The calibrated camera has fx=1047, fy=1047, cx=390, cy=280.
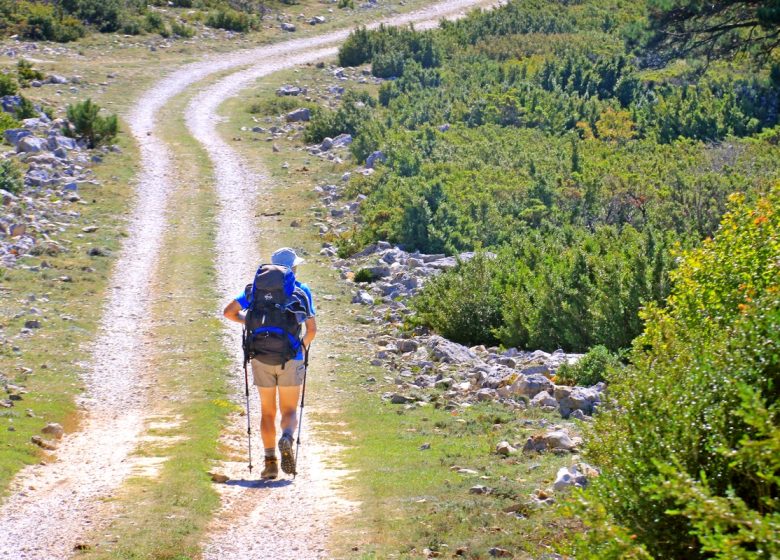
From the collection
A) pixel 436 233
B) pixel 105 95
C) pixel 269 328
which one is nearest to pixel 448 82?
pixel 105 95

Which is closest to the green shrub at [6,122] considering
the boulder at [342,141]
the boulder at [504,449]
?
the boulder at [342,141]

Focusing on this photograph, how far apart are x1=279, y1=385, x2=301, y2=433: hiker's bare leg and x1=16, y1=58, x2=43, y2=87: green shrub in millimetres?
28504

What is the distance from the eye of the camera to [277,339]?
9.12 meters

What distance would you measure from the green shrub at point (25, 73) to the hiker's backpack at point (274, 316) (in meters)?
28.7

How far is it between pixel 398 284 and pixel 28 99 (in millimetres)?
18103

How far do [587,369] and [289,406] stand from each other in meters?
5.02

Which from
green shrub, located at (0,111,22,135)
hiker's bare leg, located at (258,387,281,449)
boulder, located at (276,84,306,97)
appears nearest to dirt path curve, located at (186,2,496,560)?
hiker's bare leg, located at (258,387,281,449)

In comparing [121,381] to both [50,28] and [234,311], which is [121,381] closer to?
[234,311]

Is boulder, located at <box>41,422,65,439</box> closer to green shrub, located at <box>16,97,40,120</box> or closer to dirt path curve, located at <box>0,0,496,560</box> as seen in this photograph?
dirt path curve, located at <box>0,0,496,560</box>

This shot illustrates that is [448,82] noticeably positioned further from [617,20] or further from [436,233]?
[436,233]

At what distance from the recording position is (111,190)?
86.5 feet

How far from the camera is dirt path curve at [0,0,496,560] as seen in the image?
8117 millimetres

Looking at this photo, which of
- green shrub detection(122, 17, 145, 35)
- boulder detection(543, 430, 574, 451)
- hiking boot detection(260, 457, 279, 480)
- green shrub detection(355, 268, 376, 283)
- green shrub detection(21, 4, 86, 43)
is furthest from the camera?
green shrub detection(122, 17, 145, 35)

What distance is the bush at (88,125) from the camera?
29703 millimetres
